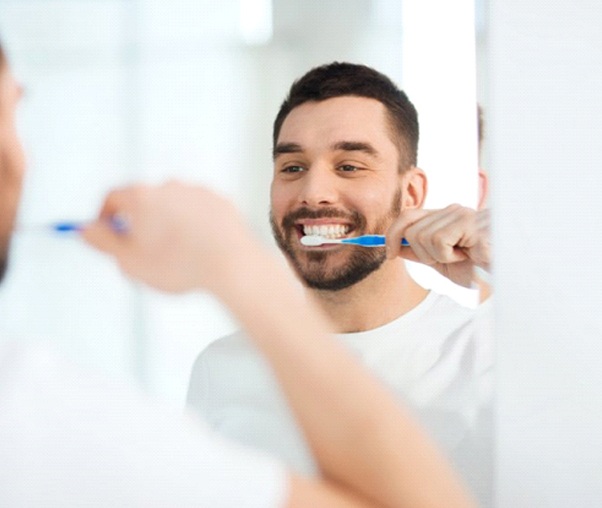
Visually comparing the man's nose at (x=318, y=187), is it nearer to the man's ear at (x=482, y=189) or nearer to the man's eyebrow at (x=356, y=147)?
the man's eyebrow at (x=356, y=147)

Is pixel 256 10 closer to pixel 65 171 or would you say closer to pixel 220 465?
pixel 65 171

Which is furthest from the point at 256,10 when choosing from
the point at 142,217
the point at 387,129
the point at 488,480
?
the point at 488,480

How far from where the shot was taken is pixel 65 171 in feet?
3.24

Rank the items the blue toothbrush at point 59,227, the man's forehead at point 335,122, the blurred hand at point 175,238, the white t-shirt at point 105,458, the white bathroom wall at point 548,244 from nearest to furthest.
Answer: the white t-shirt at point 105,458 → the blurred hand at point 175,238 → the blue toothbrush at point 59,227 → the man's forehead at point 335,122 → the white bathroom wall at point 548,244

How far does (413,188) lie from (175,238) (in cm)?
40

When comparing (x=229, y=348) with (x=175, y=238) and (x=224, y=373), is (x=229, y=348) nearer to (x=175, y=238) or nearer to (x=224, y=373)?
(x=224, y=373)

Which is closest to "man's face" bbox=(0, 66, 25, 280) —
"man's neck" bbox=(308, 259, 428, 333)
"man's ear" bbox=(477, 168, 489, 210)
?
"man's neck" bbox=(308, 259, 428, 333)

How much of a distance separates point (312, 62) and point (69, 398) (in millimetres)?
532

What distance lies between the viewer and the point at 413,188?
1.12 metres

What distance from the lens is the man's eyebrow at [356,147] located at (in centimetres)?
109

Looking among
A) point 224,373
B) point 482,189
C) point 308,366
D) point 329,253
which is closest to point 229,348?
point 224,373

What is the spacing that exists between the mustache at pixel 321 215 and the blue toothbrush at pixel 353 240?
0.02 m

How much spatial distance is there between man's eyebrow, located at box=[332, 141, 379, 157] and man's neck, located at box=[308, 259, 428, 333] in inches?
5.3

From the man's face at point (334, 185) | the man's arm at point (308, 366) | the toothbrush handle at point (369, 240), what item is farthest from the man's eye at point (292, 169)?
the man's arm at point (308, 366)
